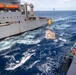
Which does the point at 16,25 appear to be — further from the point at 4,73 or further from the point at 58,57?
the point at 4,73

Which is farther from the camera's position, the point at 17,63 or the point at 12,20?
the point at 12,20

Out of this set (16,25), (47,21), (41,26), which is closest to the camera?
(16,25)

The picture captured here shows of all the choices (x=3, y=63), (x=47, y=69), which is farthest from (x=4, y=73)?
(x=47, y=69)

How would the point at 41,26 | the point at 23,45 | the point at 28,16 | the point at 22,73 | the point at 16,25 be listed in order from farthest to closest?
the point at 41,26, the point at 28,16, the point at 16,25, the point at 23,45, the point at 22,73

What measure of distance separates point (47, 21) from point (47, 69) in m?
47.4

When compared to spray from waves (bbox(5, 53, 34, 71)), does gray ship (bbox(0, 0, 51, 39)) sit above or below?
above

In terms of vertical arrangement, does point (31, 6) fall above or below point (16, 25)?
above

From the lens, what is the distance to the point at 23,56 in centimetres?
2581

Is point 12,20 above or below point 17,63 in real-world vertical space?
above

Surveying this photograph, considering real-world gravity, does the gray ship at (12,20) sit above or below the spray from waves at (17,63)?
above

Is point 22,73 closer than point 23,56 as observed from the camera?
Yes

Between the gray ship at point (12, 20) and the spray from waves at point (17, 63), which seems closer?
the spray from waves at point (17, 63)

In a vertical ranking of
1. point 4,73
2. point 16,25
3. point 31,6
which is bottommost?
point 4,73

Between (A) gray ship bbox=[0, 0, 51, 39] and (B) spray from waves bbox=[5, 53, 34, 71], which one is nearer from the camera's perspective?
(B) spray from waves bbox=[5, 53, 34, 71]
